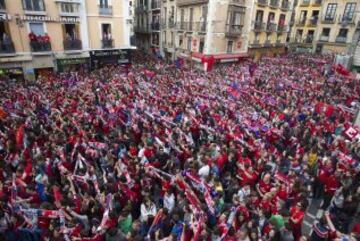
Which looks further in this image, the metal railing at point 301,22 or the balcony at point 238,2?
the metal railing at point 301,22

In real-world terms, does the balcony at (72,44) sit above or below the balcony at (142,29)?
below

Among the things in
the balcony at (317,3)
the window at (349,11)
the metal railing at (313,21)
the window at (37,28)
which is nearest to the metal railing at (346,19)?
the window at (349,11)

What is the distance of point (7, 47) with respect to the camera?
18672 mm

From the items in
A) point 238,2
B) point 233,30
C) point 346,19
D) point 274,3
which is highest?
point 274,3

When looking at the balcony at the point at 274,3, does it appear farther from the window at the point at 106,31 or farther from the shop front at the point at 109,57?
the window at the point at 106,31

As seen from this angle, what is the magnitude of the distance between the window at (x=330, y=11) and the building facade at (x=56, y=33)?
29.7m

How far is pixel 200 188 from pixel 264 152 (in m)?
2.83

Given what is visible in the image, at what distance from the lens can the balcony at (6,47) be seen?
1850cm

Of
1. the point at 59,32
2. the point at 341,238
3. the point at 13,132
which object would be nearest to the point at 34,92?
the point at 13,132

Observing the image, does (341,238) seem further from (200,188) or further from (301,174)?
(200,188)

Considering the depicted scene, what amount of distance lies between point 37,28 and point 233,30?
1781cm

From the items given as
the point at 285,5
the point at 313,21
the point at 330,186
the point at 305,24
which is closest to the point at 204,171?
the point at 330,186

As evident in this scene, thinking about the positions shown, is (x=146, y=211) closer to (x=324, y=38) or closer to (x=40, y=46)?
(x=40, y=46)

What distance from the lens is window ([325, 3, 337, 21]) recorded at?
36588mm
